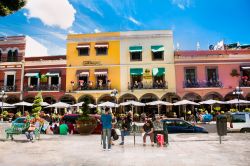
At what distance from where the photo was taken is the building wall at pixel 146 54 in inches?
1215

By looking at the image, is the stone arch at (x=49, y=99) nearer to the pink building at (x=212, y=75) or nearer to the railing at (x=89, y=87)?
the railing at (x=89, y=87)

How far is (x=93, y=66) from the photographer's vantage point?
105 ft

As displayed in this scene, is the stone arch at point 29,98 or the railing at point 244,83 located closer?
the railing at point 244,83

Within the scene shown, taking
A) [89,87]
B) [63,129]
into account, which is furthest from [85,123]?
[89,87]

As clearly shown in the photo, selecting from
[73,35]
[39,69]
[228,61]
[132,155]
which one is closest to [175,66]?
[228,61]

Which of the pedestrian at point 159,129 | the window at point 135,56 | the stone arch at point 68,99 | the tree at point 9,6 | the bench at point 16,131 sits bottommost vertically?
the bench at point 16,131

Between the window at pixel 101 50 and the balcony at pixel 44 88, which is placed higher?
the window at pixel 101 50

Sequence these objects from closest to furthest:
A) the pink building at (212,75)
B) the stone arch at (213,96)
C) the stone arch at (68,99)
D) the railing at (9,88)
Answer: the stone arch at (213,96), the pink building at (212,75), the stone arch at (68,99), the railing at (9,88)

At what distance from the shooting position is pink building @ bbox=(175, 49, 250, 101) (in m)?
29.8

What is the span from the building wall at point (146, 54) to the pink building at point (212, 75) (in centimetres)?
89

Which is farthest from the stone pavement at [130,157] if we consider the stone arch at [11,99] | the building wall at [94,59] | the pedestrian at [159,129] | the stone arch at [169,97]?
the stone arch at [11,99]

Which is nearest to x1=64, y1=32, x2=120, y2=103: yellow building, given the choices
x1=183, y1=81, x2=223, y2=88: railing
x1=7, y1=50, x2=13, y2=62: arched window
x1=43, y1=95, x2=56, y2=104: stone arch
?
x1=43, y1=95, x2=56, y2=104: stone arch

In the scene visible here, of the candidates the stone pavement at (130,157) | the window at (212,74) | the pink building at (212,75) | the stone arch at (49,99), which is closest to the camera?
the stone pavement at (130,157)

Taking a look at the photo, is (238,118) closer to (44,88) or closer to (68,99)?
(68,99)
